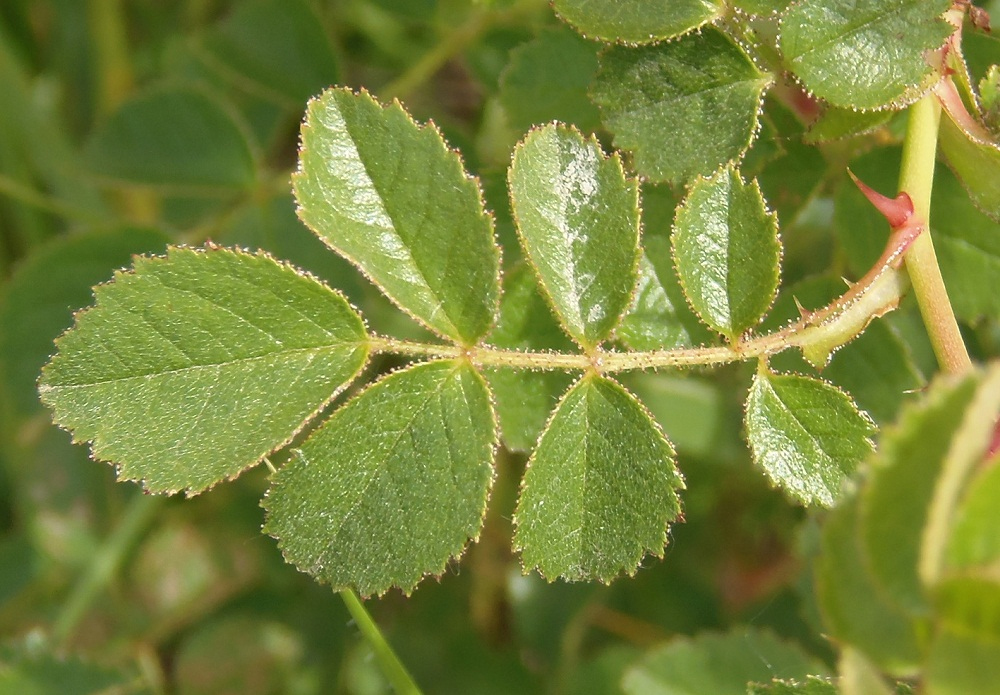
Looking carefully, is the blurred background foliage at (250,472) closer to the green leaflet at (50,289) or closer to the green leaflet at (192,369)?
the green leaflet at (50,289)

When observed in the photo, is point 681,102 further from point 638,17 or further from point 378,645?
point 378,645

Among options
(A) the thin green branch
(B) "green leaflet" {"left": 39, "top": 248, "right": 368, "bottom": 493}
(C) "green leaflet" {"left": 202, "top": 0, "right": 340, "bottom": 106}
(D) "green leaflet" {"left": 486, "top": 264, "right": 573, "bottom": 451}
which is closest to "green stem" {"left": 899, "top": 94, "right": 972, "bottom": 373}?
(A) the thin green branch

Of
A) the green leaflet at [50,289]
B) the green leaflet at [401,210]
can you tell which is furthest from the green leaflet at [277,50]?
the green leaflet at [401,210]

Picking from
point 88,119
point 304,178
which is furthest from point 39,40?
point 304,178

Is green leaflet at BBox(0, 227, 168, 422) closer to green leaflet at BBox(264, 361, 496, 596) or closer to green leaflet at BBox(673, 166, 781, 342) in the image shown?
green leaflet at BBox(264, 361, 496, 596)

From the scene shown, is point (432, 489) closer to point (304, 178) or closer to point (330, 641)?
point (304, 178)

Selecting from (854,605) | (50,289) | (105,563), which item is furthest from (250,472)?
(854,605)
